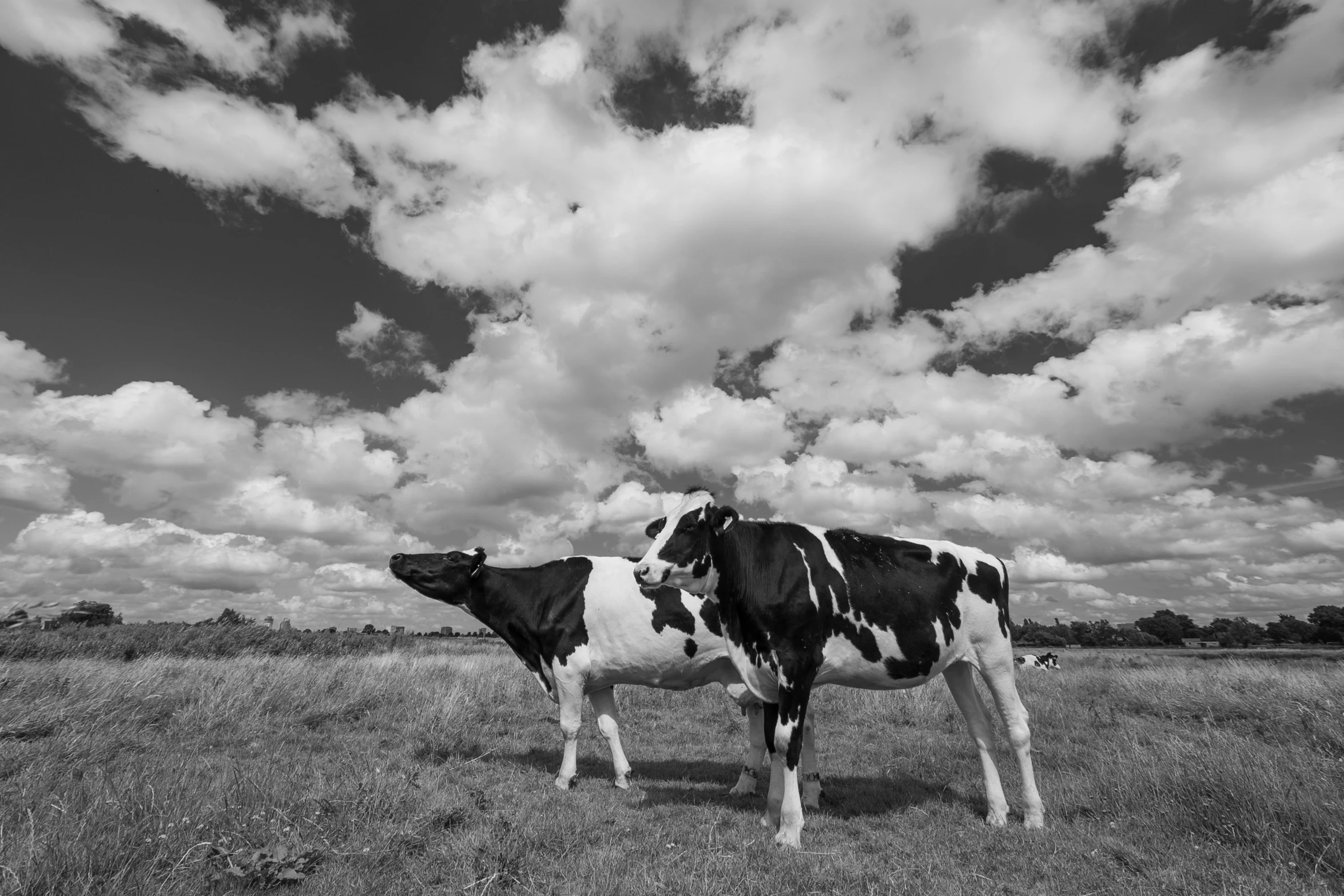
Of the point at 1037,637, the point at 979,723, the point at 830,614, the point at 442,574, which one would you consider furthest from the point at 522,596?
the point at 1037,637

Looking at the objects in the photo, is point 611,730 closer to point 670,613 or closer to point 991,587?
point 670,613

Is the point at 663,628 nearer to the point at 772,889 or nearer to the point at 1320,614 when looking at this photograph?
the point at 772,889

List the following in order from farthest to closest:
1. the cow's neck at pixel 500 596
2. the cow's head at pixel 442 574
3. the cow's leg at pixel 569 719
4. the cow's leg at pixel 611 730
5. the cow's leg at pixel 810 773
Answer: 1. the cow's head at pixel 442 574
2. the cow's neck at pixel 500 596
3. the cow's leg at pixel 611 730
4. the cow's leg at pixel 569 719
5. the cow's leg at pixel 810 773

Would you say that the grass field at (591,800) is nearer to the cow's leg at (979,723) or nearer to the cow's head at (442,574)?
the cow's leg at (979,723)

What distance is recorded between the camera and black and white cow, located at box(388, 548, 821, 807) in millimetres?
8969

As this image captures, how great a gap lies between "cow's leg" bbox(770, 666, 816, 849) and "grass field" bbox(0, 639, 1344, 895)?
24 centimetres

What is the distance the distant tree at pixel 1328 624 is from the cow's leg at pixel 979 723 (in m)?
123

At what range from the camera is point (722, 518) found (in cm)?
735

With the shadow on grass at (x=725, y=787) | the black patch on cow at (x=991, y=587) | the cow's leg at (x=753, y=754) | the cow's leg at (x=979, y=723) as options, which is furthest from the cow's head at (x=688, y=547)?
the cow's leg at (x=979, y=723)

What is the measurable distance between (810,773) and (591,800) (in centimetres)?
264

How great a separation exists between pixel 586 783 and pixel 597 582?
8.67ft

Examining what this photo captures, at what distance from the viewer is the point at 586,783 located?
346 inches

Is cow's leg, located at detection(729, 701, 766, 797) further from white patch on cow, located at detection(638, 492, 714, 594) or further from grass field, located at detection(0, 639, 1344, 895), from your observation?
white patch on cow, located at detection(638, 492, 714, 594)

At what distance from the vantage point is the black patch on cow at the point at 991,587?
7672mm
